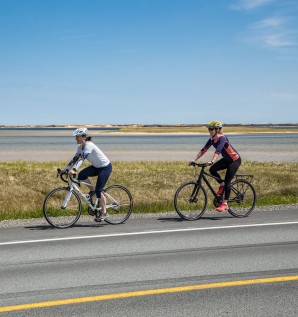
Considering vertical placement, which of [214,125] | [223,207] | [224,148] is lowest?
[223,207]

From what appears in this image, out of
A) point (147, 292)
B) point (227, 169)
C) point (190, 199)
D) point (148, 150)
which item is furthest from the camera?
point (148, 150)

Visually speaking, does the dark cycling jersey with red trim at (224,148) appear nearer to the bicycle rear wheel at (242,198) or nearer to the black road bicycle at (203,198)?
the black road bicycle at (203,198)

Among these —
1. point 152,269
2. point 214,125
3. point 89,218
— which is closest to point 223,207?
point 214,125

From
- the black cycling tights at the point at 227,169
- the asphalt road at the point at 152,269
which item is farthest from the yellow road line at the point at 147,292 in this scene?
the black cycling tights at the point at 227,169

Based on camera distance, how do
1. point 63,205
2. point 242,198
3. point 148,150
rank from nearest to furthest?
point 63,205 < point 242,198 < point 148,150

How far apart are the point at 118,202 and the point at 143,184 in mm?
9754

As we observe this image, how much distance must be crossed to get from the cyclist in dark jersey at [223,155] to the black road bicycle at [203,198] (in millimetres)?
155

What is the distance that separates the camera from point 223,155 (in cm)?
1187

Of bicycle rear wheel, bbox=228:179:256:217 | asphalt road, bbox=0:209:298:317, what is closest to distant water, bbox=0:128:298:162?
bicycle rear wheel, bbox=228:179:256:217

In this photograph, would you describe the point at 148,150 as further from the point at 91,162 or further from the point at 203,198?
the point at 91,162

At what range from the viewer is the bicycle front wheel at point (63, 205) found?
420 inches

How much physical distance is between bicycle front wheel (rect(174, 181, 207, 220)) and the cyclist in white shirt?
1.79m

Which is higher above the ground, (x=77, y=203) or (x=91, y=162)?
(x=91, y=162)

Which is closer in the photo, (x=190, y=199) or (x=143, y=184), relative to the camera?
(x=190, y=199)
